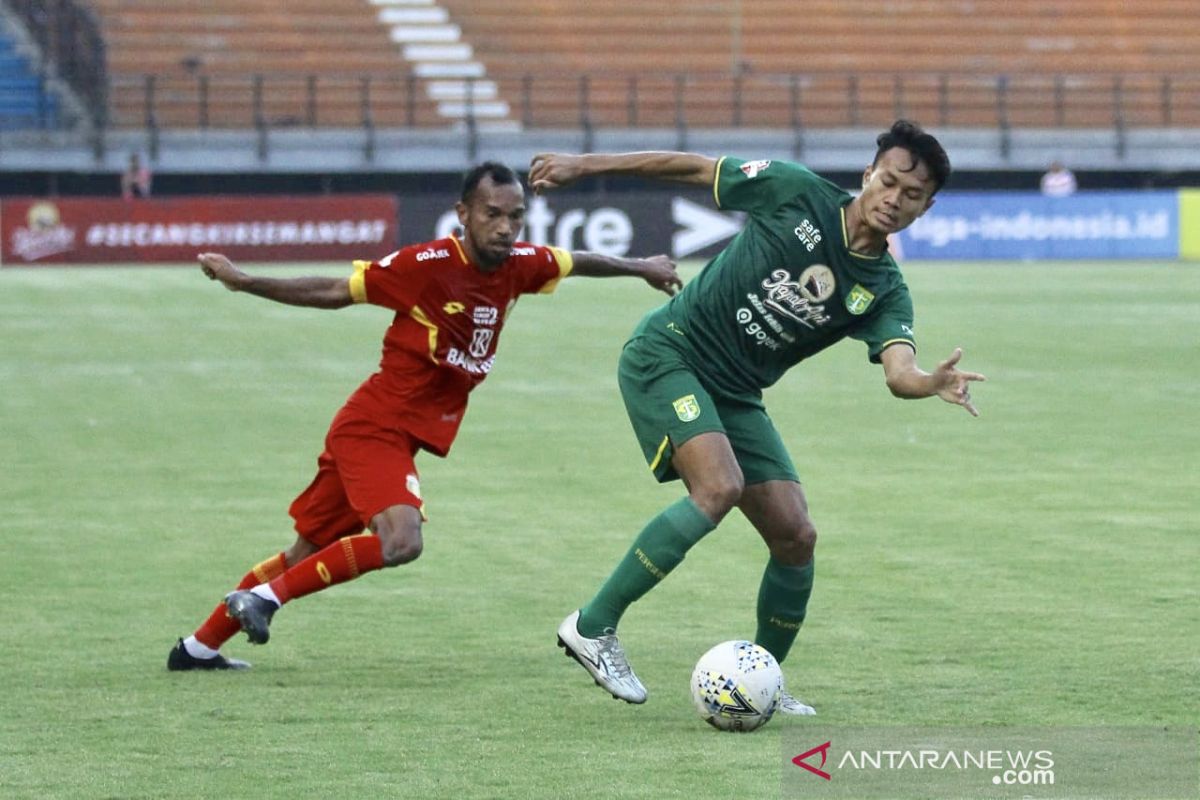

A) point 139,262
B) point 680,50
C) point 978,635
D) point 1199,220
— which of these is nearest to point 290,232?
point 139,262

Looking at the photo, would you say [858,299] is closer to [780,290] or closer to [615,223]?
[780,290]

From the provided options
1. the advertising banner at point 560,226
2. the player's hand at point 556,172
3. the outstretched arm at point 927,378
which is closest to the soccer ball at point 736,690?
the outstretched arm at point 927,378

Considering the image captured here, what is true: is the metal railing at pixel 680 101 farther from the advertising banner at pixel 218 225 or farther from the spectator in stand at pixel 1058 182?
the advertising banner at pixel 218 225

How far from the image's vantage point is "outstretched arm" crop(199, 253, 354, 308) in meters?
6.81

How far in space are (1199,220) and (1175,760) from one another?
33.0 m

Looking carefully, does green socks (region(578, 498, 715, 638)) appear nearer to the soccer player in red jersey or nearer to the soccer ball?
the soccer ball

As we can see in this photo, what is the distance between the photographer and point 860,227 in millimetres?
6402

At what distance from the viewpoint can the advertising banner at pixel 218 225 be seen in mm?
34625

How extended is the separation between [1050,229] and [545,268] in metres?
30.8

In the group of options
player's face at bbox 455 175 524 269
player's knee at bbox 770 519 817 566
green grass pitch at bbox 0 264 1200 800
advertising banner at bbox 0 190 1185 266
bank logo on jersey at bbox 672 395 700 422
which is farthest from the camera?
advertising banner at bbox 0 190 1185 266

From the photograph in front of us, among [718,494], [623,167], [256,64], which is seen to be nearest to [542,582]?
[718,494]

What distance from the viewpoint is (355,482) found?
22.8 feet

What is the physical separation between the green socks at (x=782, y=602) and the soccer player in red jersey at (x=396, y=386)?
46.5 inches

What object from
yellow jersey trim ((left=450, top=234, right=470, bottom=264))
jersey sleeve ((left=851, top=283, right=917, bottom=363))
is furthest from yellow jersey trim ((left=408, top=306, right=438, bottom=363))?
jersey sleeve ((left=851, top=283, right=917, bottom=363))
